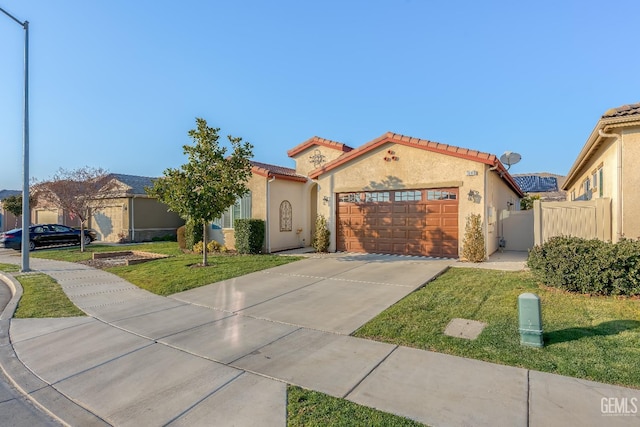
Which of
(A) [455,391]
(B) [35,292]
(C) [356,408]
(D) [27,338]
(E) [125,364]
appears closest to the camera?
(C) [356,408]

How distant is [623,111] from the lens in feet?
25.9

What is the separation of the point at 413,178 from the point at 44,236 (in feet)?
69.6

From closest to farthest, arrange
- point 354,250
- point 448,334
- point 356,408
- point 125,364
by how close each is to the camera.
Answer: point 356,408 → point 125,364 → point 448,334 → point 354,250

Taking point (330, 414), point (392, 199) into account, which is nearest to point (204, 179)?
point (392, 199)

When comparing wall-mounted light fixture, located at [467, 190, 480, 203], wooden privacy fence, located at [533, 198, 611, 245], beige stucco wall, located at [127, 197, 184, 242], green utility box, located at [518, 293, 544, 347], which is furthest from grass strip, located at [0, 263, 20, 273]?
wooden privacy fence, located at [533, 198, 611, 245]

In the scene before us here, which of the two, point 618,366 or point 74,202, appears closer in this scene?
point 618,366

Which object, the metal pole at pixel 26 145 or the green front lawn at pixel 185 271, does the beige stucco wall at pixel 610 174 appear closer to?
the green front lawn at pixel 185 271

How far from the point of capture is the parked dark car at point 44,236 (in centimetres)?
1909

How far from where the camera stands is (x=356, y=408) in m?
3.34

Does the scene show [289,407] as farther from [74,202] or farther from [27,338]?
[74,202]

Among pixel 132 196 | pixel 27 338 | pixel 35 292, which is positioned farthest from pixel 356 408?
pixel 132 196

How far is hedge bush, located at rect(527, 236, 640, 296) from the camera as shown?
6602 millimetres

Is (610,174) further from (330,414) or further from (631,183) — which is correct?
(330,414)

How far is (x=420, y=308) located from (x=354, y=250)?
8.00 metres
